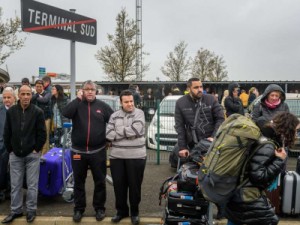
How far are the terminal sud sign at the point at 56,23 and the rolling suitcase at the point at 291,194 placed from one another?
11.9ft

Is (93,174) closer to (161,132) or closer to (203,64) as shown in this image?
(161,132)

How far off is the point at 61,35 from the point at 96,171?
2.08m

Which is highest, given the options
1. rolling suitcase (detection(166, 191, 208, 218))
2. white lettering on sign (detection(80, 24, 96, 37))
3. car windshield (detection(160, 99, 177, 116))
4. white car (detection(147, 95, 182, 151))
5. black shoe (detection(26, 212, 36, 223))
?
white lettering on sign (detection(80, 24, 96, 37))

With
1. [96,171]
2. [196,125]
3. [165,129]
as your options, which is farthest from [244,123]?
[165,129]

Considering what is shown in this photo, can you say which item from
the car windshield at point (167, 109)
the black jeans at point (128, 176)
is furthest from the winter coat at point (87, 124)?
the car windshield at point (167, 109)

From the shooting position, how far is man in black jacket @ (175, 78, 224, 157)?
4.80m

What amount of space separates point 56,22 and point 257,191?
370 centimetres

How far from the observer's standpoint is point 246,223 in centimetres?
329

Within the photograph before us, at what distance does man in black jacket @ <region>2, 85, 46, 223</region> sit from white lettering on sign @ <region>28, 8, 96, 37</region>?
935 mm

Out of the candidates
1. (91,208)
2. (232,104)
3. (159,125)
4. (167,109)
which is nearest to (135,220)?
(91,208)

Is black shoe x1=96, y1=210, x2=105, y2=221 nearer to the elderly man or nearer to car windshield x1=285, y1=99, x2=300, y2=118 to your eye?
the elderly man

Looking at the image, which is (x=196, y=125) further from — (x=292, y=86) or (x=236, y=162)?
(x=292, y=86)

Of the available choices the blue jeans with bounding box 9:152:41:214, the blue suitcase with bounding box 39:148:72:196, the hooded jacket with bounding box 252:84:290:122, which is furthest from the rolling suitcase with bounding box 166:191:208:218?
the blue suitcase with bounding box 39:148:72:196

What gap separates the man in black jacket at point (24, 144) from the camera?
195 inches
